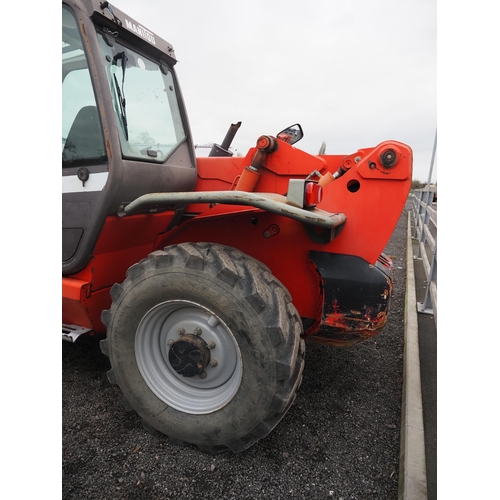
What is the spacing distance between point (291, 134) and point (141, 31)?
137cm

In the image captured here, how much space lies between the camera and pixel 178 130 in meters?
2.87

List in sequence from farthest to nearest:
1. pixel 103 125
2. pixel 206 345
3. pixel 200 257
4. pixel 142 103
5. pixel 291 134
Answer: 1. pixel 291 134
2. pixel 142 103
3. pixel 103 125
4. pixel 206 345
5. pixel 200 257

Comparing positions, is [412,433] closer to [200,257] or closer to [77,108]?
[200,257]

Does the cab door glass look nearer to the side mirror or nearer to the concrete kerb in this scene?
the side mirror

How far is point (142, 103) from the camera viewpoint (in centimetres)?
254

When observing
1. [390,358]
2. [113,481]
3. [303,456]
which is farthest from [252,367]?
[390,358]

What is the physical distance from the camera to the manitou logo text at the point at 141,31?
2425 millimetres

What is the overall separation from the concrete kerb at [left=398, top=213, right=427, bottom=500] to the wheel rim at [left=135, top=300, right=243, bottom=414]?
0.98 meters

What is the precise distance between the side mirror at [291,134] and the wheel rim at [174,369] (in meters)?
1.76

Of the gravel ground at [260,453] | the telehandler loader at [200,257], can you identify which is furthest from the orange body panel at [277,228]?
the gravel ground at [260,453]

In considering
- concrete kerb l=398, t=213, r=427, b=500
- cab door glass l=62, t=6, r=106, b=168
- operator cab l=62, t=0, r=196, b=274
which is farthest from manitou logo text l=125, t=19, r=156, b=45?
concrete kerb l=398, t=213, r=427, b=500

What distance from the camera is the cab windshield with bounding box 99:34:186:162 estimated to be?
7.58 feet

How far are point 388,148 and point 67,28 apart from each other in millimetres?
2075

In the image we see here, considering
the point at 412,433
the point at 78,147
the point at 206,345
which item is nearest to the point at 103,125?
the point at 78,147
